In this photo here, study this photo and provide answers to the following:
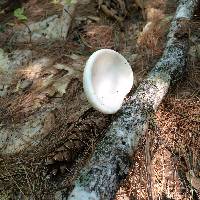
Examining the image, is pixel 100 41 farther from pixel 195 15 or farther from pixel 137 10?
pixel 195 15

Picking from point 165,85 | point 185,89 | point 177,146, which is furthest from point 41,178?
point 185,89

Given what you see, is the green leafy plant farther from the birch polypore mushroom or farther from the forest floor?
the birch polypore mushroom

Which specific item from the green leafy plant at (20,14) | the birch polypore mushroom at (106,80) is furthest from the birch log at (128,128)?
the green leafy plant at (20,14)

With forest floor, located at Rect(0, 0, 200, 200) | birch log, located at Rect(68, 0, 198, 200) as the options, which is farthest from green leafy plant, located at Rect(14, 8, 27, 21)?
birch log, located at Rect(68, 0, 198, 200)

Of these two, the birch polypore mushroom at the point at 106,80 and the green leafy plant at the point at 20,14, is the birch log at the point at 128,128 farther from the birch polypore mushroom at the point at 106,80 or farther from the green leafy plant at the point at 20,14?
the green leafy plant at the point at 20,14

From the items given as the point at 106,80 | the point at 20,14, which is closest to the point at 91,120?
the point at 106,80
